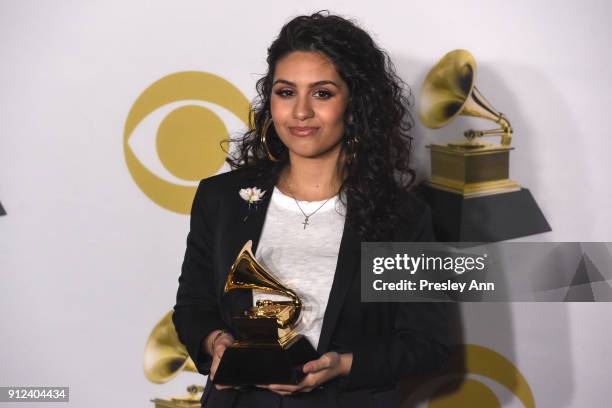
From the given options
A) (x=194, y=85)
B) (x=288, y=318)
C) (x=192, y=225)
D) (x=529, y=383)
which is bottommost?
(x=529, y=383)

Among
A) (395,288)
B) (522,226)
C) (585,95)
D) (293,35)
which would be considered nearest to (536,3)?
(585,95)

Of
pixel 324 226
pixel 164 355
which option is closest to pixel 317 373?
Result: pixel 324 226

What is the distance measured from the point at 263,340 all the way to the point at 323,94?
2.13ft

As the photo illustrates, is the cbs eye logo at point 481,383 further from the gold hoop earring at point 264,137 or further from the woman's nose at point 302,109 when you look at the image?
the woman's nose at point 302,109

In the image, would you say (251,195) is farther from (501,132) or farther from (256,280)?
(501,132)

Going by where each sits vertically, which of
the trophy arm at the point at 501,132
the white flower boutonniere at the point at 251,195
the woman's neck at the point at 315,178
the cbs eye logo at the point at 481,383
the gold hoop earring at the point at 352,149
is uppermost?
the trophy arm at the point at 501,132

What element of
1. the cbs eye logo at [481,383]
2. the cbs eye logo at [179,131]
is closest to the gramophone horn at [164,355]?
the cbs eye logo at [179,131]

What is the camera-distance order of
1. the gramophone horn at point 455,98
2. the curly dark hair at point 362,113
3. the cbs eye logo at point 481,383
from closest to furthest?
1. the curly dark hair at point 362,113
2. the gramophone horn at point 455,98
3. the cbs eye logo at point 481,383

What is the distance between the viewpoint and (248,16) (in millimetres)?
2432

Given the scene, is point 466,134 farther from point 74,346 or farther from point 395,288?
point 74,346

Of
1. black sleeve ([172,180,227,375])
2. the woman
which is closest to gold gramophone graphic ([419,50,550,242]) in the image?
the woman

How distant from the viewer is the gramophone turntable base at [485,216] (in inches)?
97.0

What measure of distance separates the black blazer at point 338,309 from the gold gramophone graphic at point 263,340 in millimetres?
98

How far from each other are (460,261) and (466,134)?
1.36ft
